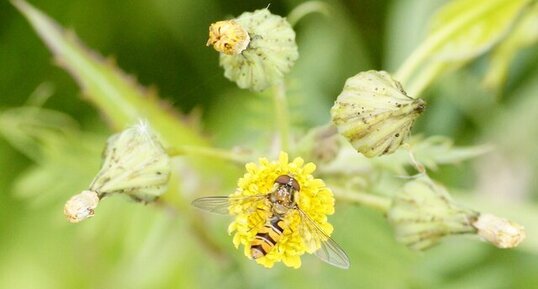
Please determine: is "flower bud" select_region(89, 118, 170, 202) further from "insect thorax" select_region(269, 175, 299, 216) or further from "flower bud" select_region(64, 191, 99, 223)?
"insect thorax" select_region(269, 175, 299, 216)

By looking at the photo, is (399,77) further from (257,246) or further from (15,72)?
(15,72)

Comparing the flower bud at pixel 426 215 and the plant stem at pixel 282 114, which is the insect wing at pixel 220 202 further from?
the flower bud at pixel 426 215

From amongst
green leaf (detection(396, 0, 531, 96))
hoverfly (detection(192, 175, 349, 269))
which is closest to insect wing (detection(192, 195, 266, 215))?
hoverfly (detection(192, 175, 349, 269))

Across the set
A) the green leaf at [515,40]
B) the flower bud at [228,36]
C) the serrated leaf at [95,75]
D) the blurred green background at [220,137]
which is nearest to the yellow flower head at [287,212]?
the flower bud at [228,36]

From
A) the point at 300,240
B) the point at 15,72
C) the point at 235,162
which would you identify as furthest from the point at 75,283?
the point at 300,240

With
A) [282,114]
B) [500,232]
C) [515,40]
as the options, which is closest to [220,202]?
[282,114]

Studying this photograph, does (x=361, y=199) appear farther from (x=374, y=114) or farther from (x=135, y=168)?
(x=135, y=168)
